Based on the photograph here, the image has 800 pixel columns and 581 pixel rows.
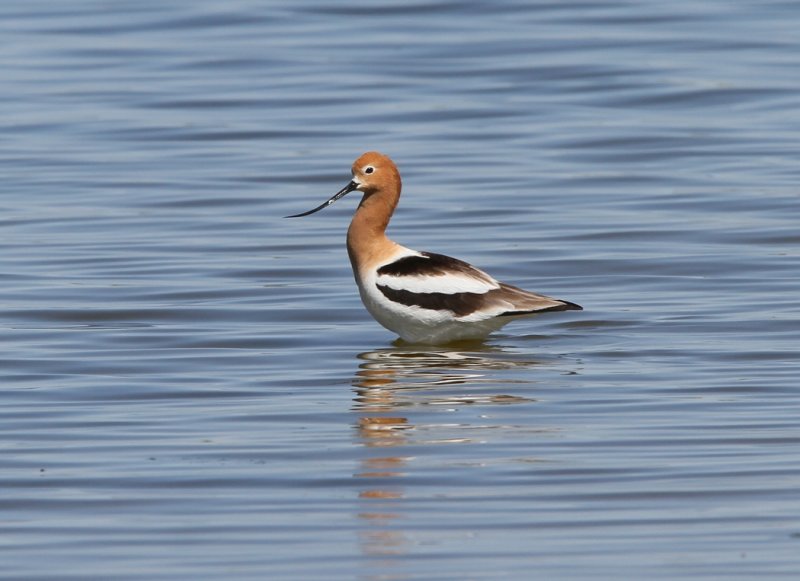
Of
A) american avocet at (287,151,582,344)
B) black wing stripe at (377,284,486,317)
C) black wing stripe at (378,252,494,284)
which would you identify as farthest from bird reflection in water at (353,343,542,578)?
black wing stripe at (378,252,494,284)

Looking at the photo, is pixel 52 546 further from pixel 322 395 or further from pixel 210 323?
pixel 210 323

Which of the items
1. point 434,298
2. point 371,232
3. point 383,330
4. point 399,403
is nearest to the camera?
point 399,403

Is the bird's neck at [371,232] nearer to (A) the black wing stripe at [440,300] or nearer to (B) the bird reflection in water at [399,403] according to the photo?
(A) the black wing stripe at [440,300]

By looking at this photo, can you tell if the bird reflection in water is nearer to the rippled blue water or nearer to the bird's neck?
the rippled blue water

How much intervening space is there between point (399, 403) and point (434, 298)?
5.94ft

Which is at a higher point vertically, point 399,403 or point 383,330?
point 399,403

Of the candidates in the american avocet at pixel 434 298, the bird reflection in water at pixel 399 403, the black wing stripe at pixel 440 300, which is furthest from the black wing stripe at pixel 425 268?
the bird reflection in water at pixel 399 403

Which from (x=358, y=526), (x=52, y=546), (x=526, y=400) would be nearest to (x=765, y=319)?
(x=526, y=400)

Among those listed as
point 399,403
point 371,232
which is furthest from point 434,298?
point 399,403

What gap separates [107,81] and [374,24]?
566 centimetres

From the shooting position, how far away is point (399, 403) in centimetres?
940

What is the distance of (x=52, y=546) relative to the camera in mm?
6691

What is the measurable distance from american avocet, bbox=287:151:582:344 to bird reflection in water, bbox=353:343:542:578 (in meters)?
0.17

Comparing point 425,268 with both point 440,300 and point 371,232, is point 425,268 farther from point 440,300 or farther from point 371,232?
point 371,232
